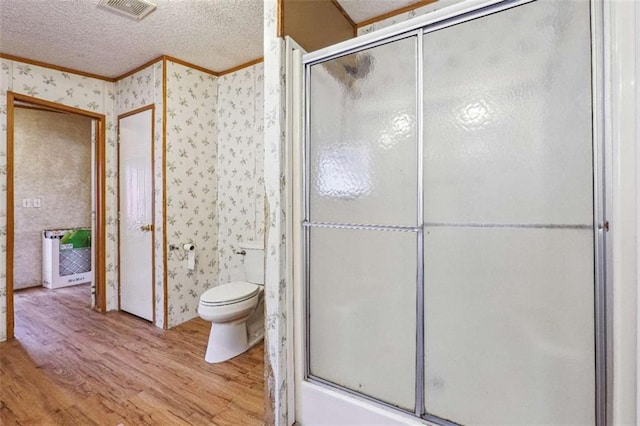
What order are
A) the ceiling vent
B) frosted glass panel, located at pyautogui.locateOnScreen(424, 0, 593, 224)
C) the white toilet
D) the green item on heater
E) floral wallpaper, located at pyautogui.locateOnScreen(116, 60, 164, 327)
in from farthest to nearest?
the green item on heater < floral wallpaper, located at pyautogui.locateOnScreen(116, 60, 164, 327) < the white toilet < the ceiling vent < frosted glass panel, located at pyautogui.locateOnScreen(424, 0, 593, 224)

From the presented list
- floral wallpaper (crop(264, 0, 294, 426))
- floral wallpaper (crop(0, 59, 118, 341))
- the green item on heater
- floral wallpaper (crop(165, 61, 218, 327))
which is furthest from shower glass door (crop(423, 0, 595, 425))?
the green item on heater

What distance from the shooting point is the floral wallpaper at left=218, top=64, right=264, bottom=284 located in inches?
111

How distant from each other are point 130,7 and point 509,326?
2.77 meters

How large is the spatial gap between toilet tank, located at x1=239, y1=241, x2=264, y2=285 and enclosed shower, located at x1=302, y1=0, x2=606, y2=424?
97cm

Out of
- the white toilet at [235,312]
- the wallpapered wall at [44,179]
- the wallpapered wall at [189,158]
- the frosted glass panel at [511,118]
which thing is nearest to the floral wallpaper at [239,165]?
the wallpapered wall at [189,158]

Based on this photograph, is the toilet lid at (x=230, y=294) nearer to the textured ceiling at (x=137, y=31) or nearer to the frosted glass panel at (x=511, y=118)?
the frosted glass panel at (x=511, y=118)

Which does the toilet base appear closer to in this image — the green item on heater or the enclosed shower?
the enclosed shower

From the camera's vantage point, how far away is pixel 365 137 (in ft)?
4.68

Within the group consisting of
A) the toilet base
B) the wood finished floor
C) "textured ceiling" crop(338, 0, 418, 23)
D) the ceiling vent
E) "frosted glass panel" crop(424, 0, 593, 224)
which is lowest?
the wood finished floor

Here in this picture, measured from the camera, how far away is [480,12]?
1175 millimetres

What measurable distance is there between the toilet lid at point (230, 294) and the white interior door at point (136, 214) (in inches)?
38.4

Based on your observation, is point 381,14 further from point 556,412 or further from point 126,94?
point 126,94

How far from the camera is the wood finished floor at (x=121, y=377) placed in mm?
1624

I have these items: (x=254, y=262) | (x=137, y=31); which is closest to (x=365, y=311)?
(x=254, y=262)
